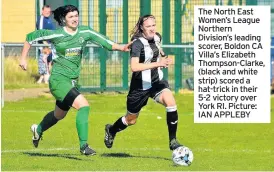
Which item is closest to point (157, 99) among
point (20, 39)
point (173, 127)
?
point (173, 127)

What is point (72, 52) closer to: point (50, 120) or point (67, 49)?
point (67, 49)

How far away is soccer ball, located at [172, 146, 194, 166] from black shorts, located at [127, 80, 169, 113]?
109 centimetres

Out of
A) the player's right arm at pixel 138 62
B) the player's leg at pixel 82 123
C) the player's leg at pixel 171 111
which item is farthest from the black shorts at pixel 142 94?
the player's leg at pixel 82 123

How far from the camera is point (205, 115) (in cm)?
1959

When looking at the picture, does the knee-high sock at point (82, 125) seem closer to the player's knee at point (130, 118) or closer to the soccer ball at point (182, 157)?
the player's knee at point (130, 118)

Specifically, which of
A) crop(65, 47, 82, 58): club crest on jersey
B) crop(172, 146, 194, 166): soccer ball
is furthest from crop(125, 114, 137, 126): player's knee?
crop(172, 146, 194, 166): soccer ball

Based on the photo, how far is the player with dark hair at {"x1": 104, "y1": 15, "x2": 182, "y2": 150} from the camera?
13969 mm

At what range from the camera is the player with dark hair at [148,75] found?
550 inches

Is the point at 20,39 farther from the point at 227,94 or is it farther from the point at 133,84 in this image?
the point at 133,84

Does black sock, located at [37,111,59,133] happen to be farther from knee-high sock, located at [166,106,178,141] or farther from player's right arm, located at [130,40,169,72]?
knee-high sock, located at [166,106,178,141]

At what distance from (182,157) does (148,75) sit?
1.45 meters

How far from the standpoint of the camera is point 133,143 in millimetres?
16688

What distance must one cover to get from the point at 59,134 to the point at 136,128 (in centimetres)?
175

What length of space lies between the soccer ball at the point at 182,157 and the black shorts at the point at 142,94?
43.1 inches
